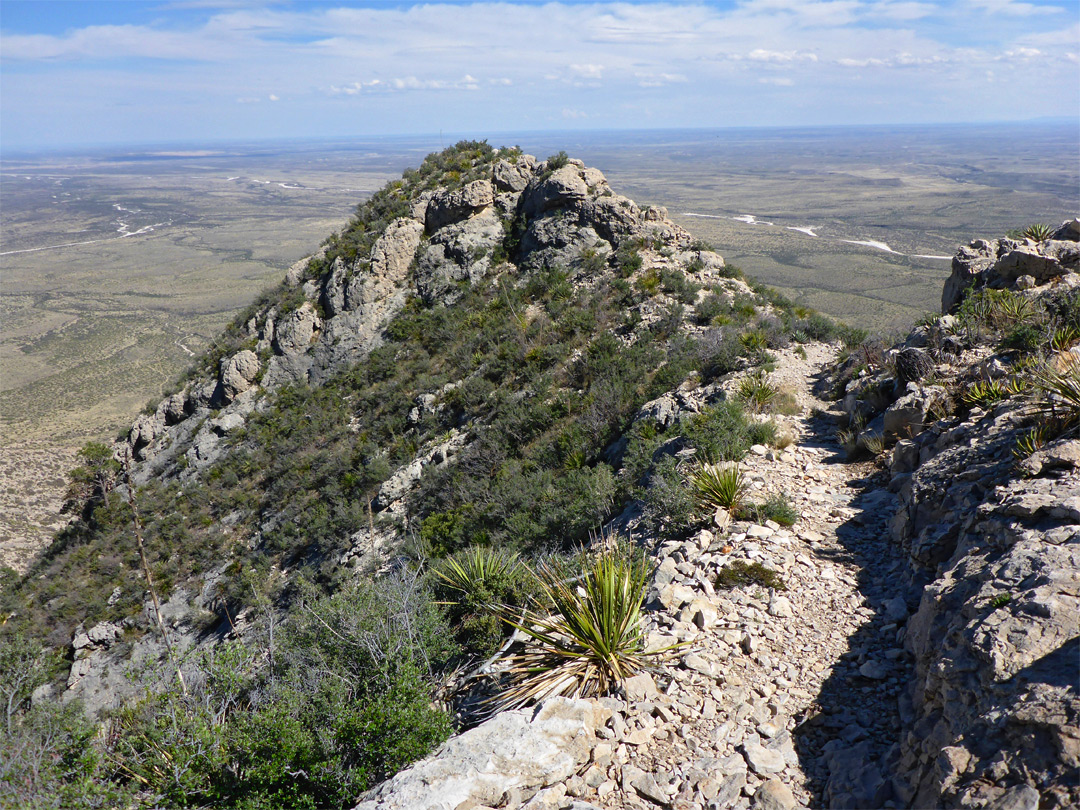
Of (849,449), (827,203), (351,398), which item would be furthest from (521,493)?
(827,203)

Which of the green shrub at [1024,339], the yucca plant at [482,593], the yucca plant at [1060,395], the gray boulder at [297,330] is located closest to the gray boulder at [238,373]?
the gray boulder at [297,330]

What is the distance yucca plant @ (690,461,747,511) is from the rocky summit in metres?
0.04

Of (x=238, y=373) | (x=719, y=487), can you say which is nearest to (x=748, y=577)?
(x=719, y=487)

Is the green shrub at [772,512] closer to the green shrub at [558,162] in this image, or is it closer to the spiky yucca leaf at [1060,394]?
the spiky yucca leaf at [1060,394]

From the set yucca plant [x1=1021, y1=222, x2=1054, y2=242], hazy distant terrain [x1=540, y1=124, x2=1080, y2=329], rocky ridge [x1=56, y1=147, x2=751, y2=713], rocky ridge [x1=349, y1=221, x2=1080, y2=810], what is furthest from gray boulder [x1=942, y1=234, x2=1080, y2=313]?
hazy distant terrain [x1=540, y1=124, x2=1080, y2=329]

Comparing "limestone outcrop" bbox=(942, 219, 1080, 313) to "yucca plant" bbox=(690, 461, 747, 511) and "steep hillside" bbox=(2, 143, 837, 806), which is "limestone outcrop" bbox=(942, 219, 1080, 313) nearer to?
"steep hillside" bbox=(2, 143, 837, 806)

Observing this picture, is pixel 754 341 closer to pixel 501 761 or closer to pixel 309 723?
pixel 501 761

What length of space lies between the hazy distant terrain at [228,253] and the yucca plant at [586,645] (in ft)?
89.9

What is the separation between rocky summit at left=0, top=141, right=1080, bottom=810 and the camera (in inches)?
131

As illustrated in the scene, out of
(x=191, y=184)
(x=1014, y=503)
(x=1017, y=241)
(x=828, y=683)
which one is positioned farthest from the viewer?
(x=191, y=184)

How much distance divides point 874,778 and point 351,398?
14.6 metres

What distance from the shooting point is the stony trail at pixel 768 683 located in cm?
327

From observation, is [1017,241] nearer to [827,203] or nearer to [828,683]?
[828,683]

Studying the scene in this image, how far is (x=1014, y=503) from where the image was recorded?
416 cm
